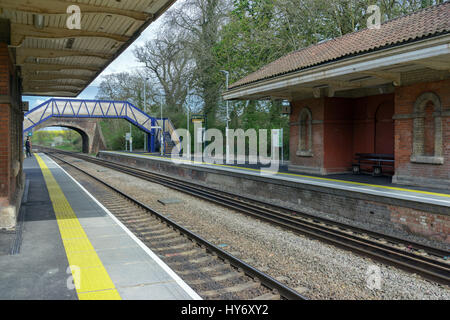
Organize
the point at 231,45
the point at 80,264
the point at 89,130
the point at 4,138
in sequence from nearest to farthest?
1. the point at 80,264
2. the point at 4,138
3. the point at 231,45
4. the point at 89,130

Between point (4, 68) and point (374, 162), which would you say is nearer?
point (4, 68)

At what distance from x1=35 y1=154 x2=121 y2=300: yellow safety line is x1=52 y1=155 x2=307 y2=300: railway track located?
1227 millimetres

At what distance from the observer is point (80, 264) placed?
5516 millimetres

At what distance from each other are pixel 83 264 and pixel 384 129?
12.6 metres

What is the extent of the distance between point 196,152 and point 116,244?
30.9m

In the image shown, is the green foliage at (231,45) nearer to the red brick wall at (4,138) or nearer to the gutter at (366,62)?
the gutter at (366,62)

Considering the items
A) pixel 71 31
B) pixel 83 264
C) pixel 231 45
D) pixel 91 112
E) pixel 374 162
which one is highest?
pixel 231 45

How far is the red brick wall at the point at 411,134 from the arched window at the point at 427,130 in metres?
0.11

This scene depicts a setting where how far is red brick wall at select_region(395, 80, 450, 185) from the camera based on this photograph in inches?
398

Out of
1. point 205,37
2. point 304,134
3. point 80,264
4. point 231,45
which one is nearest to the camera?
point 80,264

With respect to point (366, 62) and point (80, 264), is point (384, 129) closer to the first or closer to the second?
point (366, 62)

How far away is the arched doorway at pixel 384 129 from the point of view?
46.0 ft

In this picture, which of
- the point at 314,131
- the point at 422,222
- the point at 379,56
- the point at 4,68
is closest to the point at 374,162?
the point at 314,131

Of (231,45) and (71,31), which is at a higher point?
(231,45)
